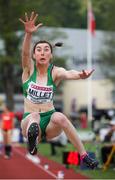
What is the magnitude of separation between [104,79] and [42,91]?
35.1 meters

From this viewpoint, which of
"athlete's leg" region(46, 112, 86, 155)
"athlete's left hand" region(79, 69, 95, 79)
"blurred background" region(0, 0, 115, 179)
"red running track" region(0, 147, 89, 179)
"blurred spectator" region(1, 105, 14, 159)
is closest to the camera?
"athlete's left hand" region(79, 69, 95, 79)

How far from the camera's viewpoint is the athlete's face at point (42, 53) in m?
7.78

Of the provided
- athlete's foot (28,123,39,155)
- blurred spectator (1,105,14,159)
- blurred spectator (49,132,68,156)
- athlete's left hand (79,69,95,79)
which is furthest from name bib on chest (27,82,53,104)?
blurred spectator (49,132,68,156)

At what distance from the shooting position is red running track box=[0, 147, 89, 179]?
13.0 metres

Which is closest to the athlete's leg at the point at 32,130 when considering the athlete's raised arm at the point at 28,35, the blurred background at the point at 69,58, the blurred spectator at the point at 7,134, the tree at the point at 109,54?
the athlete's raised arm at the point at 28,35

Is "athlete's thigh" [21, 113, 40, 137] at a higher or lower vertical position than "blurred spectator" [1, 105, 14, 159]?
higher

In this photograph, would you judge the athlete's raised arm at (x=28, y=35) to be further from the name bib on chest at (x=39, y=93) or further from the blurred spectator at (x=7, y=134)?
the blurred spectator at (x=7, y=134)

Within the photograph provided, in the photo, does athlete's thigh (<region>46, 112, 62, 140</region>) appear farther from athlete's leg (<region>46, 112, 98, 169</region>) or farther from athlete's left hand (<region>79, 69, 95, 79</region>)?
athlete's left hand (<region>79, 69, 95, 79</region>)

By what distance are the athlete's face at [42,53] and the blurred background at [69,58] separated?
1875cm

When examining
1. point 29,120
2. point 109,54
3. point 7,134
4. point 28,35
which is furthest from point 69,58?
point 29,120

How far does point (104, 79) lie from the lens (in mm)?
42688

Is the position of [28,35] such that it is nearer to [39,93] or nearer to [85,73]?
[39,93]

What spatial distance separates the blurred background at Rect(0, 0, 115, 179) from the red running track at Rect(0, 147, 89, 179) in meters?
9.91

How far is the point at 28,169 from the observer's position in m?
14.5
